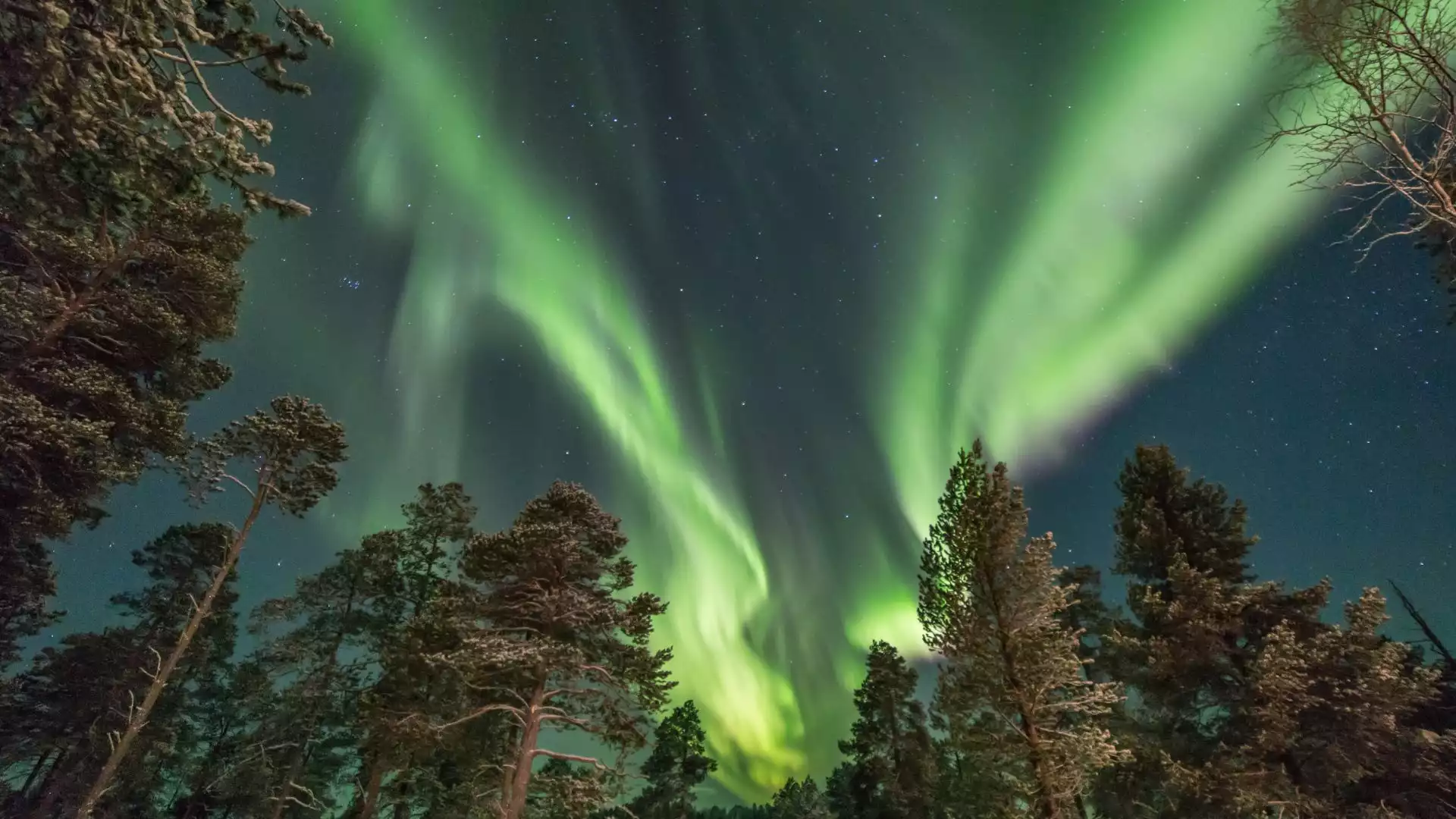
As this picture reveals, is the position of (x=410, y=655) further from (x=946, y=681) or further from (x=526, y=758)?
(x=946, y=681)

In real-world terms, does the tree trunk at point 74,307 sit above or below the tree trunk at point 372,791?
above

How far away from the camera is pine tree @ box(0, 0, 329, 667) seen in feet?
17.8

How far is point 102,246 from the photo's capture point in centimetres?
1057

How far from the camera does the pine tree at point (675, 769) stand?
3294 centimetres

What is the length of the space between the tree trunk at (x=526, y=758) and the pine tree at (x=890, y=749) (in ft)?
67.1

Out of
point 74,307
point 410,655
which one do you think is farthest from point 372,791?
point 74,307

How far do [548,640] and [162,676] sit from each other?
763 cm

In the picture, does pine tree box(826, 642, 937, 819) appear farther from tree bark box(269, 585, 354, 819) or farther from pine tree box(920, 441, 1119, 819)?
tree bark box(269, 585, 354, 819)

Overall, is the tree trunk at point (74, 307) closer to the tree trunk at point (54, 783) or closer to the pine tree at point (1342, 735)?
the tree trunk at point (54, 783)

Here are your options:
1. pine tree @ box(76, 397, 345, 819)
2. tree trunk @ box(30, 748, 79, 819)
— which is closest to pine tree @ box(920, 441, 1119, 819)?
pine tree @ box(76, 397, 345, 819)

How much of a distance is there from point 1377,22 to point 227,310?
71.5ft

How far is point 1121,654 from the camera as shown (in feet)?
52.8

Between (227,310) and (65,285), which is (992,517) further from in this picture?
(65,285)

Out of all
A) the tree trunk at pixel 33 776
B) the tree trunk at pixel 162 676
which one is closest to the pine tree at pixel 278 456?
the tree trunk at pixel 162 676
